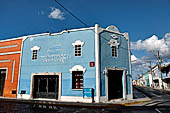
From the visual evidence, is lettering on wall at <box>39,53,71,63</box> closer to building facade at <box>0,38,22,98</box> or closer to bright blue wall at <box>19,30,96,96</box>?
bright blue wall at <box>19,30,96,96</box>

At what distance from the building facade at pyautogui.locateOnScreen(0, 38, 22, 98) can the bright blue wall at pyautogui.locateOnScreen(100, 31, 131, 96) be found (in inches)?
438

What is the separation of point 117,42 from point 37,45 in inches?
398

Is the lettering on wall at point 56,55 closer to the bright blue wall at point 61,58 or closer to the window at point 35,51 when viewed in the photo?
the bright blue wall at point 61,58

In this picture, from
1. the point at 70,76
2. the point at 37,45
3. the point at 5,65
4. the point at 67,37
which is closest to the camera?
the point at 70,76

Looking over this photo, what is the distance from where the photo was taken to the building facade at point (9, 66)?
19.1 metres

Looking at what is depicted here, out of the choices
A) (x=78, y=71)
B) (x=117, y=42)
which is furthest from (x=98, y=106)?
(x=117, y=42)

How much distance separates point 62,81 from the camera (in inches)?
654

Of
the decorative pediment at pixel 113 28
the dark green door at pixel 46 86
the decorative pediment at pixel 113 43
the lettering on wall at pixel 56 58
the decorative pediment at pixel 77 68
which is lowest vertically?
the dark green door at pixel 46 86

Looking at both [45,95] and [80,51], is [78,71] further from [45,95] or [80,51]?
[45,95]

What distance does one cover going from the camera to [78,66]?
1627 centimetres

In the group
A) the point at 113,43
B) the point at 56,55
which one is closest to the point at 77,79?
the point at 56,55

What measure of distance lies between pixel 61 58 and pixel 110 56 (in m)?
5.71

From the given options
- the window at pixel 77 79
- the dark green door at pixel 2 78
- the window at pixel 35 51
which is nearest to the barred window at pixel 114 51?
the window at pixel 77 79

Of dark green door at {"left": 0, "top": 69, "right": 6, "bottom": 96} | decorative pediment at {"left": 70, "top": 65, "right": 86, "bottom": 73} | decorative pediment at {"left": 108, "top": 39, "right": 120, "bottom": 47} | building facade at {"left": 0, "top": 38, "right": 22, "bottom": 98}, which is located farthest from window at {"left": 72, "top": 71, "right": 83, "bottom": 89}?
dark green door at {"left": 0, "top": 69, "right": 6, "bottom": 96}
